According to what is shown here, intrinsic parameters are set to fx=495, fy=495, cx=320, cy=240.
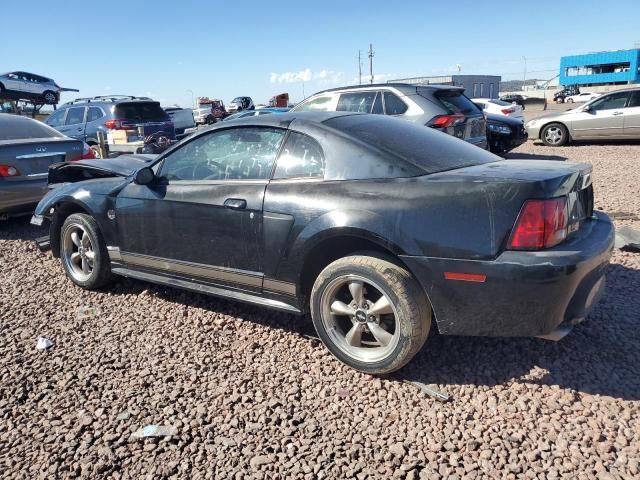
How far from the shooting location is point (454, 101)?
790 centimetres

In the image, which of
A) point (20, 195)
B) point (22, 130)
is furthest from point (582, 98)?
point (20, 195)

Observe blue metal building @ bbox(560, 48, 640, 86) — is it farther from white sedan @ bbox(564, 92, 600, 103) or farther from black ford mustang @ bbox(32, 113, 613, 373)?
black ford mustang @ bbox(32, 113, 613, 373)

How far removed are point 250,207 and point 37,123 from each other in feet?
19.4

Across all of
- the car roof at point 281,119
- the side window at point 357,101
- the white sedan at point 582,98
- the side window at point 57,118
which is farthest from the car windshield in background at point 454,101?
the white sedan at point 582,98

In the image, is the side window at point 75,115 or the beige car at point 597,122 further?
the side window at point 75,115

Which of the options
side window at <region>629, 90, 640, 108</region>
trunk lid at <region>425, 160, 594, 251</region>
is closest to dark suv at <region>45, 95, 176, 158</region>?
trunk lid at <region>425, 160, 594, 251</region>

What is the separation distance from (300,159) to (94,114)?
1091cm

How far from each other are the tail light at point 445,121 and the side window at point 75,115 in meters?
9.33

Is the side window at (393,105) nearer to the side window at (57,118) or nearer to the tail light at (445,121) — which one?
the tail light at (445,121)

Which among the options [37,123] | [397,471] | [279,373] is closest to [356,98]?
[37,123]

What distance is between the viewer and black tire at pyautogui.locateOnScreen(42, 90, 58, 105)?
2842 cm

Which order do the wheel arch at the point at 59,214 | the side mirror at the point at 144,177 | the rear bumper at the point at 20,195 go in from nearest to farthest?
the side mirror at the point at 144,177 → the wheel arch at the point at 59,214 → the rear bumper at the point at 20,195

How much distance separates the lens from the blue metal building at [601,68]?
7300cm

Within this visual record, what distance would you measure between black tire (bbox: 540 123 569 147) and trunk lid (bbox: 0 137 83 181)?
38.4 feet
